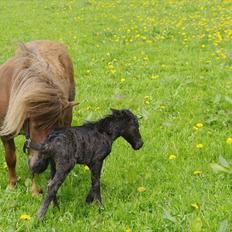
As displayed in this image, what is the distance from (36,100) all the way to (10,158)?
149cm

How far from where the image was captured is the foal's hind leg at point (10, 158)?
536 centimetres

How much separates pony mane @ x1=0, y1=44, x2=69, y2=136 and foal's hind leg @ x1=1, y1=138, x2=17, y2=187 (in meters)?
0.82

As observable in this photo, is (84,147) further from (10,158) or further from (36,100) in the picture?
(10,158)

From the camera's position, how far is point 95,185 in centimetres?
471

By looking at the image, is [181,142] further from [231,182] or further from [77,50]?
[77,50]

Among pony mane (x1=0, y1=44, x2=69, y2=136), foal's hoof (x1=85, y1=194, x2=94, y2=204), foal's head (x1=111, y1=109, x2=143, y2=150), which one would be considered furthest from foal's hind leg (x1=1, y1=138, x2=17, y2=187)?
foal's head (x1=111, y1=109, x2=143, y2=150)

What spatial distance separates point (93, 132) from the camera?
466cm

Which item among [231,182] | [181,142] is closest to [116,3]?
[181,142]

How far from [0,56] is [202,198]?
308 inches

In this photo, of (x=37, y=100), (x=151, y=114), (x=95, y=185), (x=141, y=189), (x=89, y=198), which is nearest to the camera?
(x=37, y=100)

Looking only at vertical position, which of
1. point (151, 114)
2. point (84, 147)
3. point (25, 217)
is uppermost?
point (84, 147)

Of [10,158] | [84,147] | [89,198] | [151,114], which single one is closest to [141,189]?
[89,198]

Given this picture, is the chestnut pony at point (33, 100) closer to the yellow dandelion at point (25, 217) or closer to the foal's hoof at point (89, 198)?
the yellow dandelion at point (25, 217)

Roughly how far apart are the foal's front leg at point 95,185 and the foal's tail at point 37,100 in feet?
2.14
